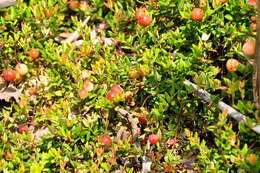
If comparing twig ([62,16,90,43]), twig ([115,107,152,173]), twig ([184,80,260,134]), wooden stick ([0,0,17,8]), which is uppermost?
wooden stick ([0,0,17,8])

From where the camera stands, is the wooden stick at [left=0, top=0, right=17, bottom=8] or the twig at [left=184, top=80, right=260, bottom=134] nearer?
the twig at [left=184, top=80, right=260, bottom=134]

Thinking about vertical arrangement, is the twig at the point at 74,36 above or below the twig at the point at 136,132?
above

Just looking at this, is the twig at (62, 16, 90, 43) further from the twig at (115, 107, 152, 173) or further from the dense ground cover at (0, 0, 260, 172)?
the twig at (115, 107, 152, 173)

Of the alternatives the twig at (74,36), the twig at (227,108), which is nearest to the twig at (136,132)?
the twig at (227,108)

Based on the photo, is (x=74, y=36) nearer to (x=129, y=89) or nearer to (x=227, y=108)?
(x=129, y=89)

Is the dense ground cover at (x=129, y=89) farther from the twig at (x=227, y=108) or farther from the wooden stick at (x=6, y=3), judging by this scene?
the wooden stick at (x=6, y=3)

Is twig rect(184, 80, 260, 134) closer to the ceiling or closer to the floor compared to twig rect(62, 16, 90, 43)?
closer to the floor

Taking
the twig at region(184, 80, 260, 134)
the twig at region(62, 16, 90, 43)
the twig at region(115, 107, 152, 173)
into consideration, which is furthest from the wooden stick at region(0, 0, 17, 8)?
the twig at region(184, 80, 260, 134)

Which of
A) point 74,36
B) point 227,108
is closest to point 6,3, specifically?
point 74,36
